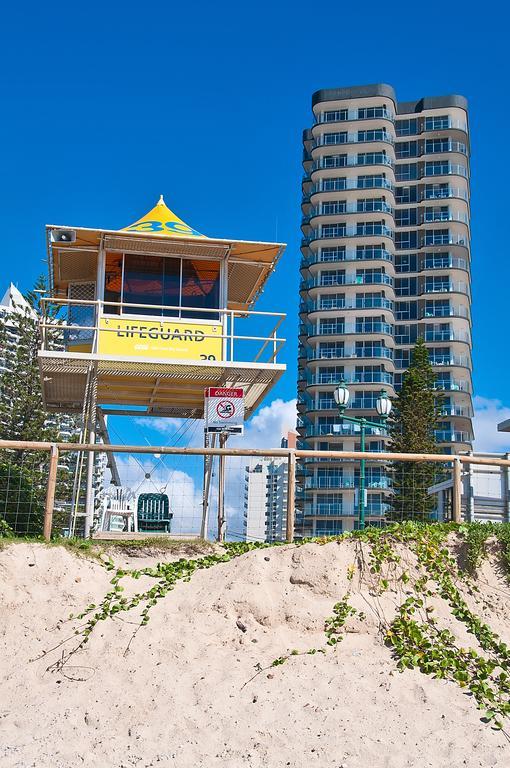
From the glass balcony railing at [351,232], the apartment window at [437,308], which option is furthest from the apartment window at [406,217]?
the apartment window at [437,308]

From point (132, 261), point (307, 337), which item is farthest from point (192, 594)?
point (307, 337)

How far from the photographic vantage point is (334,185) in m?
85.3

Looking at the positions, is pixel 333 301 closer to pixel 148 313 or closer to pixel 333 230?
pixel 333 230

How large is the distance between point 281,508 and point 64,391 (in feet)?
454

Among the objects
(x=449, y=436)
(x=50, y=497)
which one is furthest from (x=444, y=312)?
(x=50, y=497)

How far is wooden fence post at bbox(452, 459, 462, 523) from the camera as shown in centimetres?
1338

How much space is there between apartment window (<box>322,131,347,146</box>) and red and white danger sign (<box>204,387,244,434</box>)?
72892 millimetres

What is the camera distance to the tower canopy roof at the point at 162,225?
744 inches

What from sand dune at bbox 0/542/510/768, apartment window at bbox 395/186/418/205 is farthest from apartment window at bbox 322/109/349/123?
sand dune at bbox 0/542/510/768

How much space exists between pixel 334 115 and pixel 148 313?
239 feet

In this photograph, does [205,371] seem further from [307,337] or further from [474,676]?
[307,337]

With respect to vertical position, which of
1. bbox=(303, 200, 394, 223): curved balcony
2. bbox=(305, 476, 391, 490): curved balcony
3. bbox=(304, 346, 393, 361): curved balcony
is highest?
bbox=(303, 200, 394, 223): curved balcony

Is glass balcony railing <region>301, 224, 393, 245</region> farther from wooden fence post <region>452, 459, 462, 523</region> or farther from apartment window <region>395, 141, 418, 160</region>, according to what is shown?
wooden fence post <region>452, 459, 462, 523</region>

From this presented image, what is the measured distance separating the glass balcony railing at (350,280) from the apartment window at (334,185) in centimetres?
811
